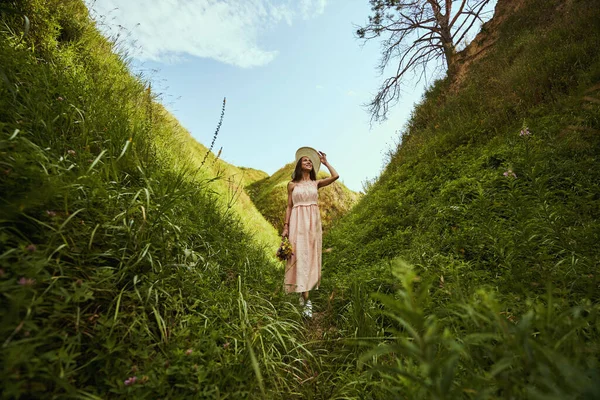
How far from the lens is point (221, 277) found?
289 centimetres

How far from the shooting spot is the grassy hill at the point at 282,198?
44.0ft

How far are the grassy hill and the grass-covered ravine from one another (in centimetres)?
820

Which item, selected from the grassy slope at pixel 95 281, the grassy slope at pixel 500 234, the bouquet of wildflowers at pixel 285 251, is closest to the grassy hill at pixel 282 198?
the grassy slope at pixel 500 234

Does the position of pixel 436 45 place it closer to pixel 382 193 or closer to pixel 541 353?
pixel 382 193

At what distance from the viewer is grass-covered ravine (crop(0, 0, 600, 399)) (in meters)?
1.06

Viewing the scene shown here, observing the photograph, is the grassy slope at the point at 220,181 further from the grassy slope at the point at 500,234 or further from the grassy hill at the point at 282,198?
the grassy hill at the point at 282,198

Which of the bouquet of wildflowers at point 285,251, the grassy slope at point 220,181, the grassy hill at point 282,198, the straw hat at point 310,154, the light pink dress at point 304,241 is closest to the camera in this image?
the bouquet of wildflowers at point 285,251

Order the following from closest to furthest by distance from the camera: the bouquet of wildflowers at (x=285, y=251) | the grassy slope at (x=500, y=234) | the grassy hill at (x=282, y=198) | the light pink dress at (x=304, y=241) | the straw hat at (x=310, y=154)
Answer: the grassy slope at (x=500, y=234)
the bouquet of wildflowers at (x=285, y=251)
the light pink dress at (x=304, y=241)
the straw hat at (x=310, y=154)
the grassy hill at (x=282, y=198)

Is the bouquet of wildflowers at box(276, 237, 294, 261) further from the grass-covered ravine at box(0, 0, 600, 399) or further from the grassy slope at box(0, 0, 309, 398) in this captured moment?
the grassy slope at box(0, 0, 309, 398)

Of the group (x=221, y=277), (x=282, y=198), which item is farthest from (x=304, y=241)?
(x=282, y=198)

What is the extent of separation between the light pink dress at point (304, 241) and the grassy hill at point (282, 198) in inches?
303

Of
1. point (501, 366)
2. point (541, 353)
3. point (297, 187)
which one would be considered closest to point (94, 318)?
point (501, 366)

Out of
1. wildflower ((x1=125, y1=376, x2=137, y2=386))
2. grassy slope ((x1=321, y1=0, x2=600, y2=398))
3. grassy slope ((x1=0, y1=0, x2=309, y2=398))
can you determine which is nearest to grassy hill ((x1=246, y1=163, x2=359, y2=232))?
grassy slope ((x1=321, y1=0, x2=600, y2=398))

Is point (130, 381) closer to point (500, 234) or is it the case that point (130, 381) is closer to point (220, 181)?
point (500, 234)
